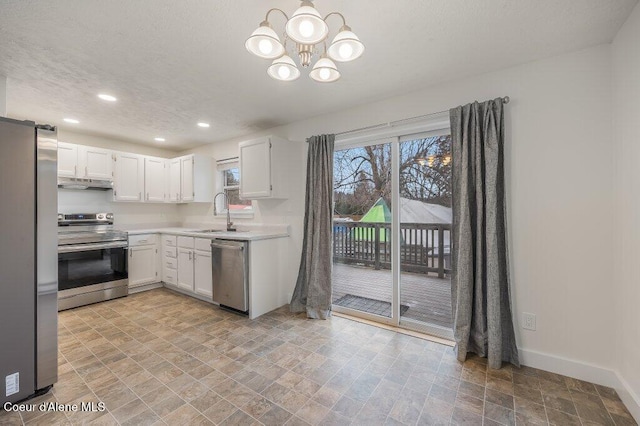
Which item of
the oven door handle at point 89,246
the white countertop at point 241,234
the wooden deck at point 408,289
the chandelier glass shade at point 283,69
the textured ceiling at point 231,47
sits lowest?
the wooden deck at point 408,289

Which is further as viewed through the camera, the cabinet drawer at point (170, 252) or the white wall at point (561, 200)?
the cabinet drawer at point (170, 252)

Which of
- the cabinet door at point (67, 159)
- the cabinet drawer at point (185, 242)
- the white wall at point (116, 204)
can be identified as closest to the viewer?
the cabinet door at point (67, 159)

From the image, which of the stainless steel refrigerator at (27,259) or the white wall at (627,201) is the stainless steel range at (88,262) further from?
the white wall at (627,201)

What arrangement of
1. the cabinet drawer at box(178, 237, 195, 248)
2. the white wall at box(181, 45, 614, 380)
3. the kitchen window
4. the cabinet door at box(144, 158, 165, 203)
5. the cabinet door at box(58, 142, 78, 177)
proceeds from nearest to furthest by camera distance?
the white wall at box(181, 45, 614, 380) → the cabinet door at box(58, 142, 78, 177) → the cabinet drawer at box(178, 237, 195, 248) → the kitchen window → the cabinet door at box(144, 158, 165, 203)

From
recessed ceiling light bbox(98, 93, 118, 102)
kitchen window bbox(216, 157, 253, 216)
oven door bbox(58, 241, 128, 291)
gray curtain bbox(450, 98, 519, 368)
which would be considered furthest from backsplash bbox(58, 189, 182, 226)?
gray curtain bbox(450, 98, 519, 368)

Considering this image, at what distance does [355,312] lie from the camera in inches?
126

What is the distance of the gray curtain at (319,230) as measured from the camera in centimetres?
316

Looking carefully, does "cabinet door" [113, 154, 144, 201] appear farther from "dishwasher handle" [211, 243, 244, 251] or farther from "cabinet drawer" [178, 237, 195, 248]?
"dishwasher handle" [211, 243, 244, 251]

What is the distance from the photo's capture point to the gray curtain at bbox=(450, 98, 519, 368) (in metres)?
2.16

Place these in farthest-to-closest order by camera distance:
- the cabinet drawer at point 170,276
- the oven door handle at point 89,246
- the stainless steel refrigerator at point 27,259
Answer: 1. the cabinet drawer at point 170,276
2. the oven door handle at point 89,246
3. the stainless steel refrigerator at point 27,259

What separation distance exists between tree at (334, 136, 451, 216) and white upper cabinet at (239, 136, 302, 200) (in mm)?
627

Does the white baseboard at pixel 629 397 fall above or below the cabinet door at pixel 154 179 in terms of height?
below

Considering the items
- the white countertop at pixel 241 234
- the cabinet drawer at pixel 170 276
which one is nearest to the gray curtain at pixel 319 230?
the white countertop at pixel 241 234

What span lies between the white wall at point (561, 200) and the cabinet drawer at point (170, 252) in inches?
165
